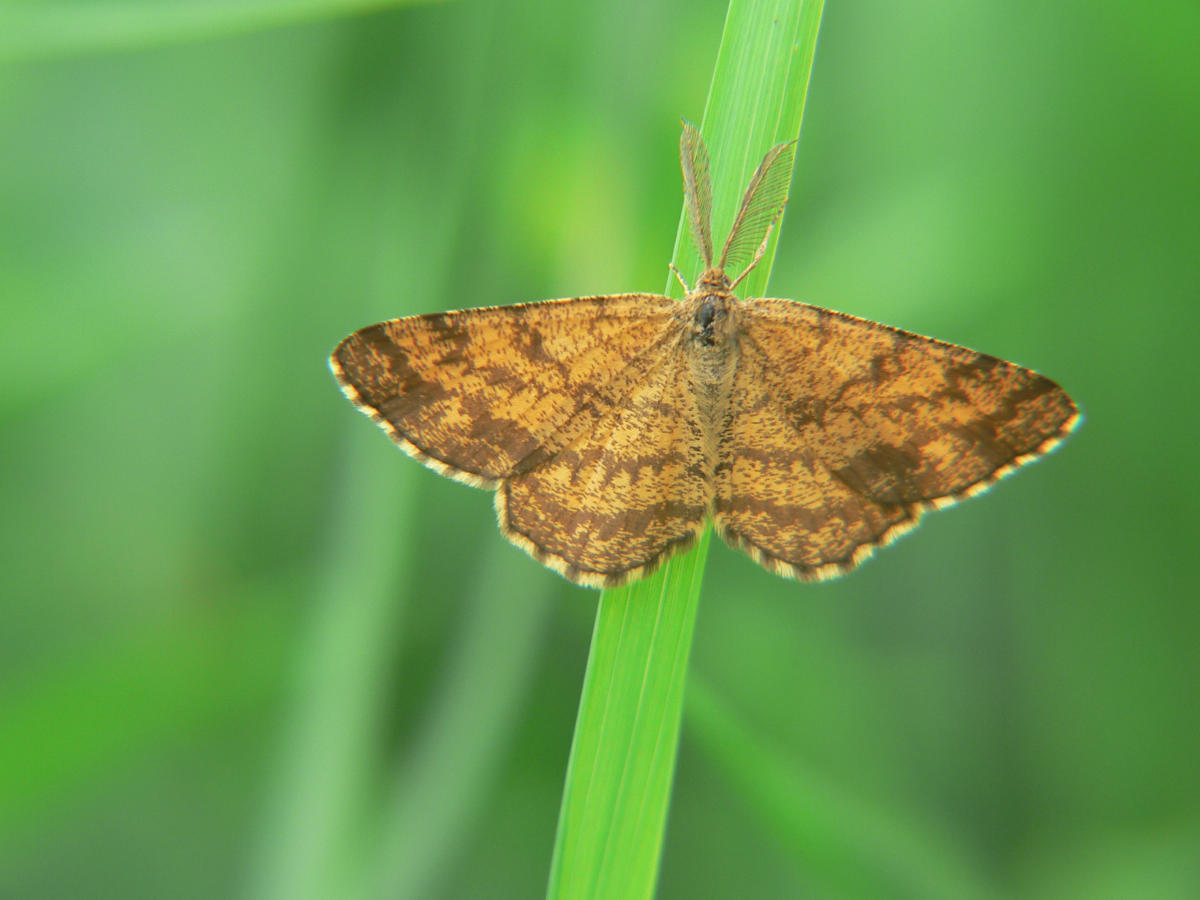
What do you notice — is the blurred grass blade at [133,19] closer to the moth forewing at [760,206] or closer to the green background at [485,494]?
the green background at [485,494]

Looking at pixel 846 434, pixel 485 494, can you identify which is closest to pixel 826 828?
pixel 846 434

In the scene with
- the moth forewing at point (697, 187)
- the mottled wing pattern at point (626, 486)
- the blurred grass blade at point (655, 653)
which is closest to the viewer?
the blurred grass blade at point (655, 653)

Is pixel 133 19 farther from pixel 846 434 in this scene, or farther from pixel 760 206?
pixel 846 434

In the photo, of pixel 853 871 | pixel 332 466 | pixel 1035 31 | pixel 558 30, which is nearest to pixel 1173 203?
pixel 1035 31

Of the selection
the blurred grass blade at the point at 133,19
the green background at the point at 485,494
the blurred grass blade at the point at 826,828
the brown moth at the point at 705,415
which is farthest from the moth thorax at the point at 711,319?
the blurred grass blade at the point at 133,19

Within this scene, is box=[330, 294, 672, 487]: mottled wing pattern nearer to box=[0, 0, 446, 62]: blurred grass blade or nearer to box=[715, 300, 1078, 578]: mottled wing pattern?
box=[715, 300, 1078, 578]: mottled wing pattern

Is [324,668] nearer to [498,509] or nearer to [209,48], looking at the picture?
[498,509]

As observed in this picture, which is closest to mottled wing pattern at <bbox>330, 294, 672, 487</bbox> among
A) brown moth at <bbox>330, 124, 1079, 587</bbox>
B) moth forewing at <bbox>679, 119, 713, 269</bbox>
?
brown moth at <bbox>330, 124, 1079, 587</bbox>
